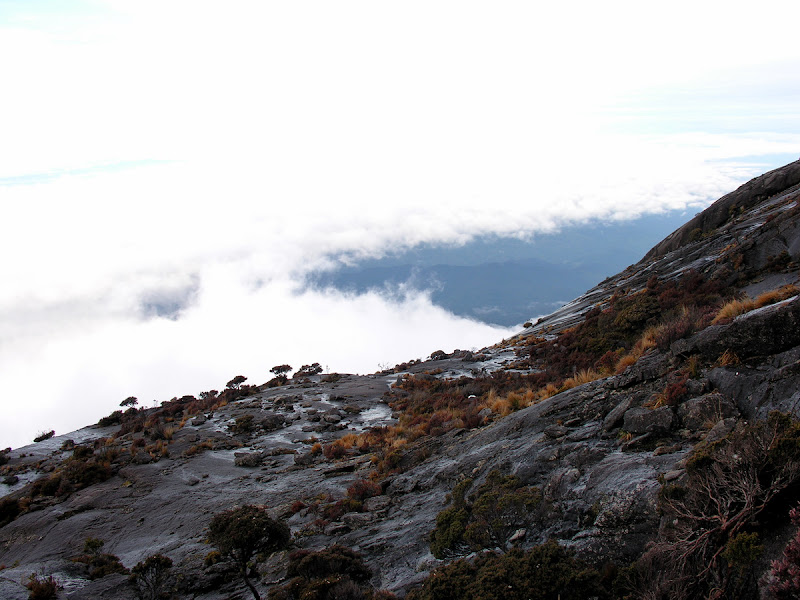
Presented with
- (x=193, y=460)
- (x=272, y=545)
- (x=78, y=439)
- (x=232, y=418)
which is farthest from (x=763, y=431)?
(x=78, y=439)

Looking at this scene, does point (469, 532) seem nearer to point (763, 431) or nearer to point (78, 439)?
point (763, 431)

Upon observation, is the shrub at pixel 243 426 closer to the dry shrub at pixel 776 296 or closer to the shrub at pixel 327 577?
the shrub at pixel 327 577

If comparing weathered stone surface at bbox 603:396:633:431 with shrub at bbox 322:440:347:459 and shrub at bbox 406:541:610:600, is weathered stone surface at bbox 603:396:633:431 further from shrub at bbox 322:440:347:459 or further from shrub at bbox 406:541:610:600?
shrub at bbox 322:440:347:459

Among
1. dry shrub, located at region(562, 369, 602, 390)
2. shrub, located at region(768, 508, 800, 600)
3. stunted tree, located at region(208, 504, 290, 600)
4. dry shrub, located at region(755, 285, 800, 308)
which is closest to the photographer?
shrub, located at region(768, 508, 800, 600)

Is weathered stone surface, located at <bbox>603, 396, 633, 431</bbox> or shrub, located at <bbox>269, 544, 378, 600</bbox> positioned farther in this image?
weathered stone surface, located at <bbox>603, 396, 633, 431</bbox>

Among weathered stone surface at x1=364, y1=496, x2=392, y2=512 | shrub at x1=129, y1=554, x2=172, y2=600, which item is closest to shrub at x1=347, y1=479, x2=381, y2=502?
weathered stone surface at x1=364, y1=496, x2=392, y2=512

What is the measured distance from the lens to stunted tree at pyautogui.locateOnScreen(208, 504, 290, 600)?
923cm

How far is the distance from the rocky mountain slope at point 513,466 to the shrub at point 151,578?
0.39 metres

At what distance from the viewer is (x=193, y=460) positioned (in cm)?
2136

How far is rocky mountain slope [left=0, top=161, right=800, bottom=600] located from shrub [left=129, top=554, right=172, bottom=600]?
39cm

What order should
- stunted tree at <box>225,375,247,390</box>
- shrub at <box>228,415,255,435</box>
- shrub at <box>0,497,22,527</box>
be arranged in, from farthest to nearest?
1. stunted tree at <box>225,375,247,390</box>
2. shrub at <box>228,415,255,435</box>
3. shrub at <box>0,497,22,527</box>

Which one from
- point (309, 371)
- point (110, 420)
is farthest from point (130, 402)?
point (309, 371)

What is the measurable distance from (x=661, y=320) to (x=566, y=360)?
495 cm

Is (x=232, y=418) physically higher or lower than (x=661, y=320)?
lower
